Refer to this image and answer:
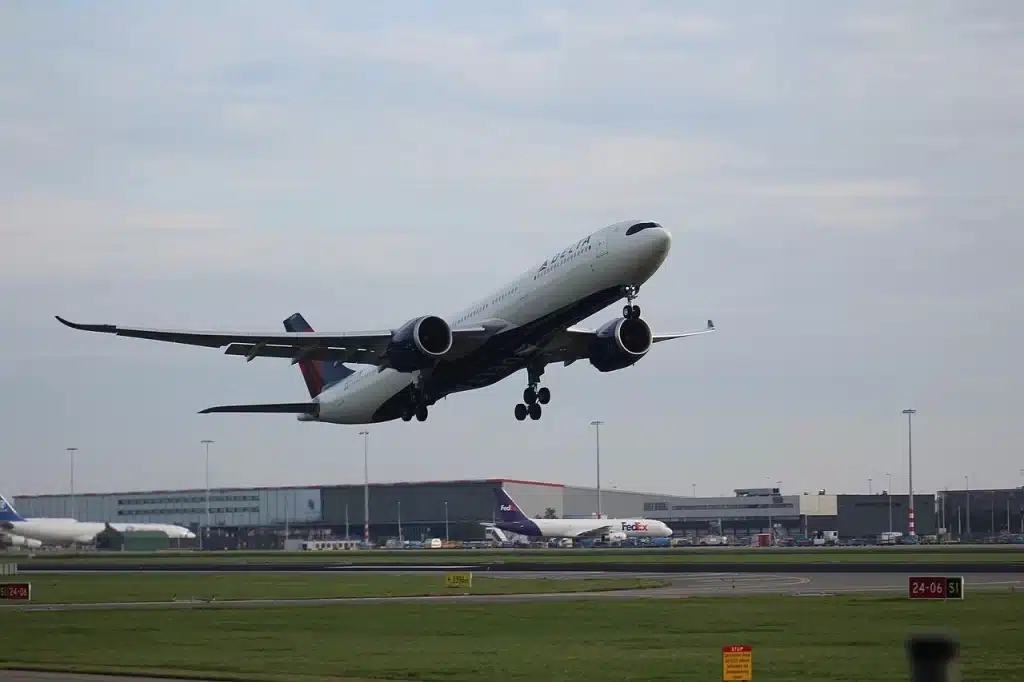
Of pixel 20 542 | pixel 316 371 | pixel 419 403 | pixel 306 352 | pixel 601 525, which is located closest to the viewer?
pixel 306 352

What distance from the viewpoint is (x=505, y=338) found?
5994 centimetres

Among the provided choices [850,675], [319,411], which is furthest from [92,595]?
[850,675]

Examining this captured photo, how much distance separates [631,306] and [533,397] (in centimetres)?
1294

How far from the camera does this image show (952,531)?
186 m

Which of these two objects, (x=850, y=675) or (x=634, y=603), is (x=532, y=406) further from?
(x=850, y=675)

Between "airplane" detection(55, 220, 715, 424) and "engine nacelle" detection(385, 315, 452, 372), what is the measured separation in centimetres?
4

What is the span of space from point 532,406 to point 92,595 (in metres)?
24.0

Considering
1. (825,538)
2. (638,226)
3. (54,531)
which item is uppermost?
(638,226)

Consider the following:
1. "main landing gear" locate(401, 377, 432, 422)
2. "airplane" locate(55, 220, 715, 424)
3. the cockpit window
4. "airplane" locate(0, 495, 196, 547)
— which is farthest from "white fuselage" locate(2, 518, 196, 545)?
the cockpit window

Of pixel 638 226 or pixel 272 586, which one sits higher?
pixel 638 226

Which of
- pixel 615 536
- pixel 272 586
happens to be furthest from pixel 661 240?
pixel 615 536

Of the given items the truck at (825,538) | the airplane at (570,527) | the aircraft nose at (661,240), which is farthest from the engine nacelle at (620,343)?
the airplane at (570,527)

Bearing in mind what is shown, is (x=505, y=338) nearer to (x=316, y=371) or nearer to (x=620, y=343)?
(x=620, y=343)

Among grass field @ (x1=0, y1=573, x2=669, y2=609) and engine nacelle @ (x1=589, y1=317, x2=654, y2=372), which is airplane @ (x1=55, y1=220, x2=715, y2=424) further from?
grass field @ (x1=0, y1=573, x2=669, y2=609)
